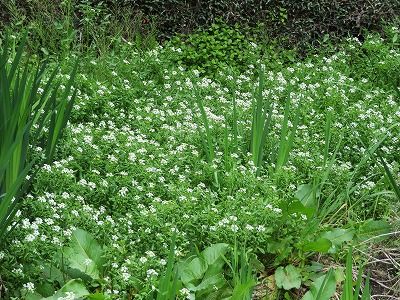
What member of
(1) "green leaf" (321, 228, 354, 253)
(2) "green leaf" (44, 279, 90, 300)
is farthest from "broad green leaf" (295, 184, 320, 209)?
(2) "green leaf" (44, 279, 90, 300)

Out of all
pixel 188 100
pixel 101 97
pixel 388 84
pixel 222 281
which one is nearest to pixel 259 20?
pixel 388 84

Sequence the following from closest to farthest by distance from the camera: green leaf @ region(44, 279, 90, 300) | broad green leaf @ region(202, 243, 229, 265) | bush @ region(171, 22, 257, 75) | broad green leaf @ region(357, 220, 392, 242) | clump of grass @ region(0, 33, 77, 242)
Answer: clump of grass @ region(0, 33, 77, 242) → green leaf @ region(44, 279, 90, 300) → broad green leaf @ region(202, 243, 229, 265) → broad green leaf @ region(357, 220, 392, 242) → bush @ region(171, 22, 257, 75)

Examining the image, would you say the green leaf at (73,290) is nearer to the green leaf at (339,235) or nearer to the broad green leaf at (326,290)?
the broad green leaf at (326,290)

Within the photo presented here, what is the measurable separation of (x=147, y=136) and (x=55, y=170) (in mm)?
1018

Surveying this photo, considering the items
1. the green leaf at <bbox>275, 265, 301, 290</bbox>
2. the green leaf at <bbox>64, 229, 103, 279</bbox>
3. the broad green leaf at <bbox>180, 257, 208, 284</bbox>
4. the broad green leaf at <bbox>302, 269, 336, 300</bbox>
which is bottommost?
the broad green leaf at <bbox>302, 269, 336, 300</bbox>

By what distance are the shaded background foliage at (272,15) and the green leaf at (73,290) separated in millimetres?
4103

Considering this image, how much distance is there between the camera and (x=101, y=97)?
516 cm

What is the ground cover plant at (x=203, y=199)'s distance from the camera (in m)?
3.48

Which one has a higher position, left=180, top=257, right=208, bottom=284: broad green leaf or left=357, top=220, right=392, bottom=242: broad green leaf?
left=180, top=257, right=208, bottom=284: broad green leaf

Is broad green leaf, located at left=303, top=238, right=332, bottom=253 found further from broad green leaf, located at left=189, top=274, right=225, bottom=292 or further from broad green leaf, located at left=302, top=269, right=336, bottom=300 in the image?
broad green leaf, located at left=189, top=274, right=225, bottom=292

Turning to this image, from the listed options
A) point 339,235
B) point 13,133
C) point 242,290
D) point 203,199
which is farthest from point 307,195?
point 13,133

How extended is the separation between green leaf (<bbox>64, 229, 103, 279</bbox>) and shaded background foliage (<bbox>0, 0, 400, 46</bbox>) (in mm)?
3870

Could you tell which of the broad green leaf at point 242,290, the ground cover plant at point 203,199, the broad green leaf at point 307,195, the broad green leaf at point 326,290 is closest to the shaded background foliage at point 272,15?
the ground cover plant at point 203,199

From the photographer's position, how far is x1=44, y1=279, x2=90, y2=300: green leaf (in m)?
3.32
